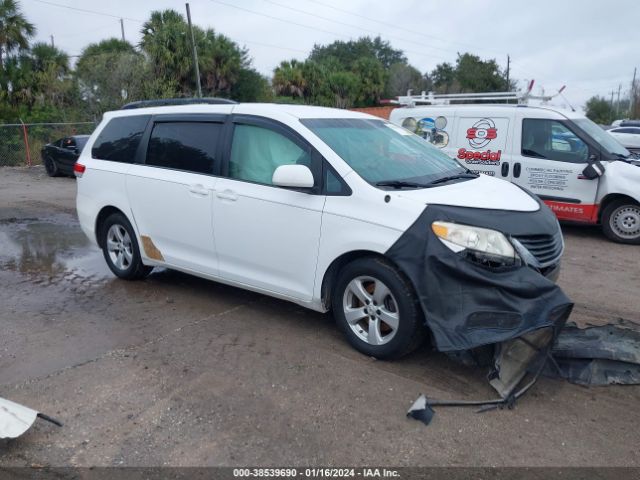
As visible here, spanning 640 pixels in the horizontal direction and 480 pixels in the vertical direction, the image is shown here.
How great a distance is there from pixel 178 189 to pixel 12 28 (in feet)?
80.3

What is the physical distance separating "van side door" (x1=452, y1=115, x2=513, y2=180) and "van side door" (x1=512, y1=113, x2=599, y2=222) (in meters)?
0.18

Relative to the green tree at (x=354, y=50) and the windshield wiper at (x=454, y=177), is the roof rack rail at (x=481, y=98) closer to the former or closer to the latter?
the windshield wiper at (x=454, y=177)

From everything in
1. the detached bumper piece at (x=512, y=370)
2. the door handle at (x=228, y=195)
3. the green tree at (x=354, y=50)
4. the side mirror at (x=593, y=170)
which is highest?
the green tree at (x=354, y=50)

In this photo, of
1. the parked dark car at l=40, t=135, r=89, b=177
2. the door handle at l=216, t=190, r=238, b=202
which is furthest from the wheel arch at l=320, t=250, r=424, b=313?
the parked dark car at l=40, t=135, r=89, b=177

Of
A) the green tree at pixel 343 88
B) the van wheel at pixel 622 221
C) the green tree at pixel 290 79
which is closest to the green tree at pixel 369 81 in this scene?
the green tree at pixel 343 88

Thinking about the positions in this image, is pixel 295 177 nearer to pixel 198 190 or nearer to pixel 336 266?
pixel 336 266

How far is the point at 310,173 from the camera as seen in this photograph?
14.5 feet

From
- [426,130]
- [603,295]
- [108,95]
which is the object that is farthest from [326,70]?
[603,295]

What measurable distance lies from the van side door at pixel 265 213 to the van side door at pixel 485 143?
17.0 feet

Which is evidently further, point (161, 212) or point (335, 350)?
point (161, 212)

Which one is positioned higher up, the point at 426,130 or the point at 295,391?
the point at 426,130

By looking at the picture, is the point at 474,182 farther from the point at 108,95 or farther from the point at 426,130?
the point at 108,95

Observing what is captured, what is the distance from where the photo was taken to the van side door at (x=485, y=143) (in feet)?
30.3

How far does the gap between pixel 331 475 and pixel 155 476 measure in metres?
0.92
